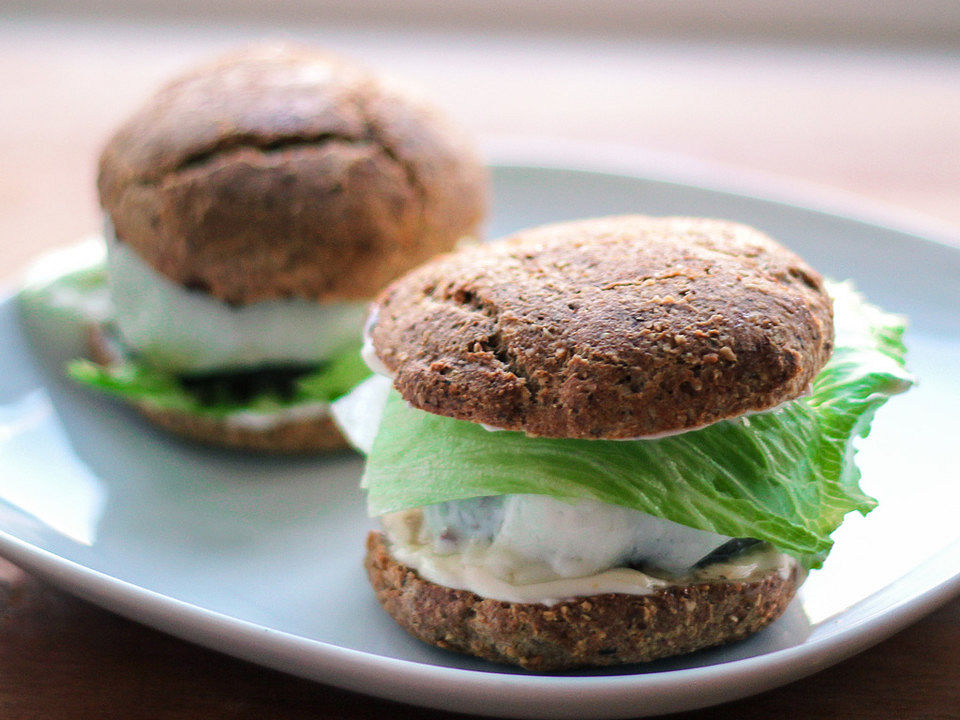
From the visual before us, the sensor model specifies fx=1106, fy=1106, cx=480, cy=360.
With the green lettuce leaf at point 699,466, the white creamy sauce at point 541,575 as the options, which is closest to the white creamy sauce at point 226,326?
the green lettuce leaf at point 699,466

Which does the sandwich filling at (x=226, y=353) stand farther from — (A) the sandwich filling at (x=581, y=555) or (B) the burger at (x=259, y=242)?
(A) the sandwich filling at (x=581, y=555)

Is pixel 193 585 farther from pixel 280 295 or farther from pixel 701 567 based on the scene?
pixel 701 567

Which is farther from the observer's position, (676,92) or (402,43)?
(402,43)

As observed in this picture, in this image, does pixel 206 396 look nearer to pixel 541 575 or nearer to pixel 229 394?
pixel 229 394

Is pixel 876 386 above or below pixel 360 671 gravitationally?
above

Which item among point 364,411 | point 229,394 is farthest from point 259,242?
point 364,411

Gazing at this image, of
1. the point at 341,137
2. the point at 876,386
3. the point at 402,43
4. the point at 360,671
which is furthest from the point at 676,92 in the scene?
the point at 360,671
